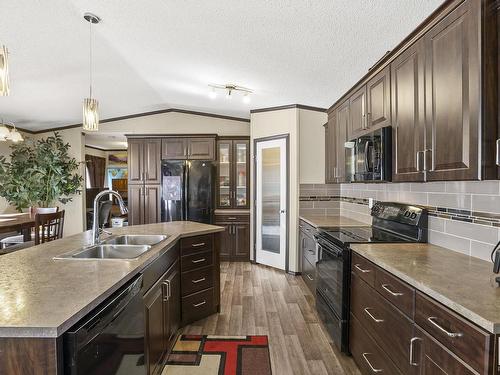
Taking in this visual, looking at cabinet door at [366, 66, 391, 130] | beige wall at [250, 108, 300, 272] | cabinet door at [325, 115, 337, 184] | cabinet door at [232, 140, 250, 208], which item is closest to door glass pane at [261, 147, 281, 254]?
beige wall at [250, 108, 300, 272]

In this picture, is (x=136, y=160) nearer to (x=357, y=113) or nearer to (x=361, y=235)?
(x=357, y=113)

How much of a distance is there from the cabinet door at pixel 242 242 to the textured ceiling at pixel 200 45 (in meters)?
2.07

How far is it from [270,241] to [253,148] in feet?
5.09

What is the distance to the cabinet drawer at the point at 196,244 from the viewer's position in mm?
2619

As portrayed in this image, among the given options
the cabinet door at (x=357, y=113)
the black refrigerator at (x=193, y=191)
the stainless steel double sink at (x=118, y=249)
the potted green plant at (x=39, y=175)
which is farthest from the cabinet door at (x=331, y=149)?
the potted green plant at (x=39, y=175)

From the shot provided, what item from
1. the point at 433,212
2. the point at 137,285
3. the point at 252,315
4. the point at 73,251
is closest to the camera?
the point at 137,285

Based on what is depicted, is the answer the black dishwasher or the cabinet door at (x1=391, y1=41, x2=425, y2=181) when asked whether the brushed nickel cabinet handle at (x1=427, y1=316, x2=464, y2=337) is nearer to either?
the cabinet door at (x1=391, y1=41, x2=425, y2=181)

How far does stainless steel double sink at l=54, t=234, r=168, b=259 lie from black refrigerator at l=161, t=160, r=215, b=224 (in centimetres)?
238

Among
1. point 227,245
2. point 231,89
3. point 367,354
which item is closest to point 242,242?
point 227,245

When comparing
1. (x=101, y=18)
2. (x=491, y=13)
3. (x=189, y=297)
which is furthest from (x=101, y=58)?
(x=491, y=13)

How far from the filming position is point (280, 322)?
2854 mm

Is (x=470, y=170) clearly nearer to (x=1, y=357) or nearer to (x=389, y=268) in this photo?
(x=389, y=268)

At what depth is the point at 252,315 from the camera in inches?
118

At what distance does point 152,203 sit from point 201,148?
131 centimetres
